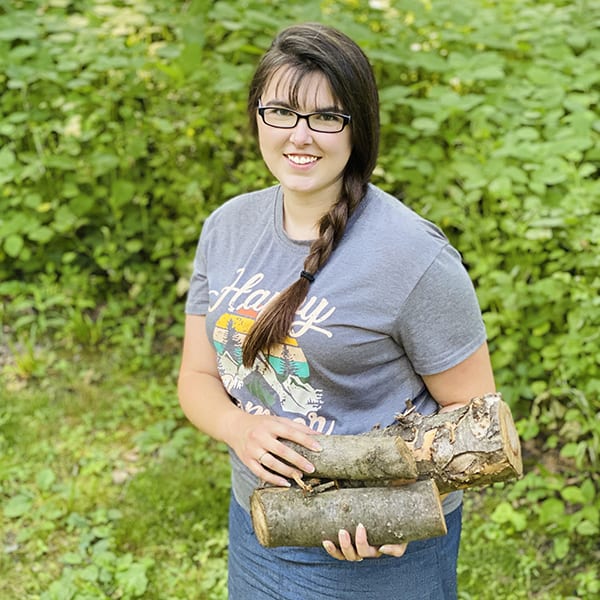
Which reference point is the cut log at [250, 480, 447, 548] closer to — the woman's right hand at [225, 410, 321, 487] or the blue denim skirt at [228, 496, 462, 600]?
the woman's right hand at [225, 410, 321, 487]

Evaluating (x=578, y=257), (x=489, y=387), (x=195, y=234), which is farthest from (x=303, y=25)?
(x=195, y=234)

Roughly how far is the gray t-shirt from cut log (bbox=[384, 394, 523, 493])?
4.7 inches

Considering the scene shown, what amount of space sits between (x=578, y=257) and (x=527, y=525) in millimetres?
911

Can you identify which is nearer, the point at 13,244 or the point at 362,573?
the point at 362,573

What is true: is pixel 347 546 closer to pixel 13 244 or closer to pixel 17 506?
pixel 17 506

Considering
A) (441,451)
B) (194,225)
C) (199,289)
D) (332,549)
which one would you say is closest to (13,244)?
(194,225)

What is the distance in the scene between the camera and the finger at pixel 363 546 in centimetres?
143

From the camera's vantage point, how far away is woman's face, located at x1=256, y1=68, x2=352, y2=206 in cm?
149

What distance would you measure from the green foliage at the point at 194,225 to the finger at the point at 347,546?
51.6 inches

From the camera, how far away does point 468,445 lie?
1.37m

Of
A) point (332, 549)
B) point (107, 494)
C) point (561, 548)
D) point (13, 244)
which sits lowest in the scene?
point (107, 494)

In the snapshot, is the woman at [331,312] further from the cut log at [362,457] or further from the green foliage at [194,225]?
the green foliage at [194,225]

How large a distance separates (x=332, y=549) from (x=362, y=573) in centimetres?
16

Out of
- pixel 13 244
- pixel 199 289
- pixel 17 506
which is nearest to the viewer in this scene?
pixel 199 289
